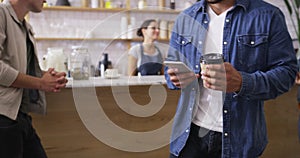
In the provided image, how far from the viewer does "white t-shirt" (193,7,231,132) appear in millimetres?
1172

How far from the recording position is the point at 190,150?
4.01ft

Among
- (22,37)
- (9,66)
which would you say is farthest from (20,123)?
(22,37)

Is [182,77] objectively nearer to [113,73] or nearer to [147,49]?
[147,49]

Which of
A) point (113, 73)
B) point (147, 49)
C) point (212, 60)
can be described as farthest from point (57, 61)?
point (212, 60)

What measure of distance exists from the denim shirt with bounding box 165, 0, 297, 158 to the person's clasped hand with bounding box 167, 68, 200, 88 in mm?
41

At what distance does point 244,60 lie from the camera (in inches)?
45.5

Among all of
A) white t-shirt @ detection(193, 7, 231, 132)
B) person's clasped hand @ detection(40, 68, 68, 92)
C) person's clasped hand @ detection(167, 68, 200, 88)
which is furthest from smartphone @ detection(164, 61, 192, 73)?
person's clasped hand @ detection(40, 68, 68, 92)

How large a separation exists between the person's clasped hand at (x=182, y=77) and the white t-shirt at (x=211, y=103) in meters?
0.08

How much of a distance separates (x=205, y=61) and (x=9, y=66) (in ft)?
2.70

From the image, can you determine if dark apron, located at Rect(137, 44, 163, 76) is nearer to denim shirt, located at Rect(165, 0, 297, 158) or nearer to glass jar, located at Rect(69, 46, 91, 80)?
denim shirt, located at Rect(165, 0, 297, 158)

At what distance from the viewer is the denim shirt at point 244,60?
44.2 inches

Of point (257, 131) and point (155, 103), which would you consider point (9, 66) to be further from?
point (257, 131)

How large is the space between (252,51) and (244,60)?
0.04m

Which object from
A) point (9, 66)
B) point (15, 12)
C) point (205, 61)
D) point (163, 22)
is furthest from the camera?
point (15, 12)
